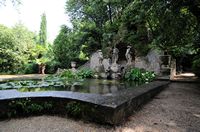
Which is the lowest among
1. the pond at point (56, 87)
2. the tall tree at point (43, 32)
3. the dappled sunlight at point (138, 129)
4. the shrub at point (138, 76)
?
the dappled sunlight at point (138, 129)

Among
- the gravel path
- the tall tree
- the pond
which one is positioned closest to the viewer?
the gravel path

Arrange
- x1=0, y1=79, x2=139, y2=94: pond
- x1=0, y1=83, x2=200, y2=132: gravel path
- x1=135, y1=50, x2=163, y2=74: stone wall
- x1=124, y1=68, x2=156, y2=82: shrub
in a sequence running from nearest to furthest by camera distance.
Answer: x1=0, y1=83, x2=200, y2=132: gravel path < x1=0, y1=79, x2=139, y2=94: pond < x1=124, y1=68, x2=156, y2=82: shrub < x1=135, y1=50, x2=163, y2=74: stone wall

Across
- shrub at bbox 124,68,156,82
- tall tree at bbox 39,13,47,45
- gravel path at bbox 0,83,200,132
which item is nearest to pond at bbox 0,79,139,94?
gravel path at bbox 0,83,200,132

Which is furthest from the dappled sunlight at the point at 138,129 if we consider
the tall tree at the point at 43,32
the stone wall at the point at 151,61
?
the tall tree at the point at 43,32

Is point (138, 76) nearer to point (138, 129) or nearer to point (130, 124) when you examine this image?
point (130, 124)

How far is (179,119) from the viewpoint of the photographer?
4465 millimetres

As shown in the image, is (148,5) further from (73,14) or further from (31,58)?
(31,58)

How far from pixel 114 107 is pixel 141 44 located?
13.0 meters

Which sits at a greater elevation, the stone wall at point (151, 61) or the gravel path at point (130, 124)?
the stone wall at point (151, 61)

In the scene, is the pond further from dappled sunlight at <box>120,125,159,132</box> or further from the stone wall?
the stone wall

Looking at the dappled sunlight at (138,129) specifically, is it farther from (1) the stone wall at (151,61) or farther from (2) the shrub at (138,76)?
(1) the stone wall at (151,61)

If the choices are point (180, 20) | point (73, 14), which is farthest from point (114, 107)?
point (73, 14)

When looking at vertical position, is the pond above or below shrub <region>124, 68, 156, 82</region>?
below

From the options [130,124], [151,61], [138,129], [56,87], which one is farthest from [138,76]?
[138,129]
